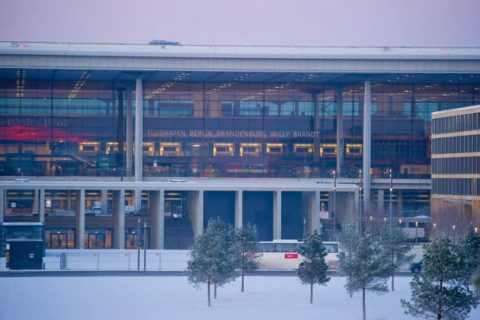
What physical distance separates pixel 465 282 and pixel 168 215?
154 ft

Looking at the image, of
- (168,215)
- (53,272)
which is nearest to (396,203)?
(168,215)

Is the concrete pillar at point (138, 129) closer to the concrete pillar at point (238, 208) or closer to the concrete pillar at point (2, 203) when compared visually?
the concrete pillar at point (238, 208)

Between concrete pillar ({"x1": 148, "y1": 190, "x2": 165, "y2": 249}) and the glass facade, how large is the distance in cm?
661

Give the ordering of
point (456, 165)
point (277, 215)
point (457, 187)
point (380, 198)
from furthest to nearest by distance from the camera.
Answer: point (380, 198), point (277, 215), point (456, 165), point (457, 187)

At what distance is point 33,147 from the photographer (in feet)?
266

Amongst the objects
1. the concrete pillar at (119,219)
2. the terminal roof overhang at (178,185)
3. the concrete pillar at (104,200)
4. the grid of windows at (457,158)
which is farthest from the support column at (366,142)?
the concrete pillar at (104,200)

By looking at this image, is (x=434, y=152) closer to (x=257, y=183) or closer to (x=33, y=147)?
(x=257, y=183)

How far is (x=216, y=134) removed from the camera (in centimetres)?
8331

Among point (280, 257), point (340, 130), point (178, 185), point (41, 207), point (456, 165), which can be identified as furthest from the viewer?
point (340, 130)

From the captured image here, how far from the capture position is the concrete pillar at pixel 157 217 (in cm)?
7075

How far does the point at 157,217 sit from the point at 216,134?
13509 mm

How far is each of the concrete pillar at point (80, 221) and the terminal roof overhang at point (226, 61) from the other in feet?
30.3


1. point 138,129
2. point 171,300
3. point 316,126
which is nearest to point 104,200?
point 138,129

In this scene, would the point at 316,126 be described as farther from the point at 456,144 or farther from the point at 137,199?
the point at 137,199
